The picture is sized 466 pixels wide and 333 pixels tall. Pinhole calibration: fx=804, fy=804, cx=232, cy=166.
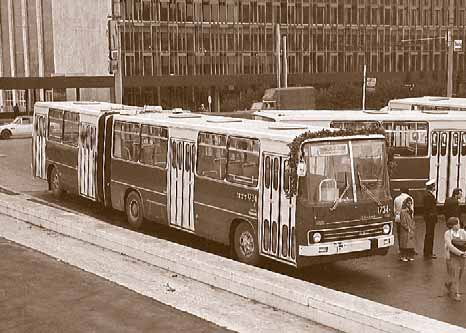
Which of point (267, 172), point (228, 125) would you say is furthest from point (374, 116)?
point (267, 172)

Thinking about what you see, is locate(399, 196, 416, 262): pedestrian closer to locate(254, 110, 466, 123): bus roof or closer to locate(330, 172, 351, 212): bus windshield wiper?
locate(330, 172, 351, 212): bus windshield wiper

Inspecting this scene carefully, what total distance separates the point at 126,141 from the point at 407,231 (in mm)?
8212

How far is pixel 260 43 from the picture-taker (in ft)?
282

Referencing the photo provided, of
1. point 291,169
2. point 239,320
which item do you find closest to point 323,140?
point 291,169

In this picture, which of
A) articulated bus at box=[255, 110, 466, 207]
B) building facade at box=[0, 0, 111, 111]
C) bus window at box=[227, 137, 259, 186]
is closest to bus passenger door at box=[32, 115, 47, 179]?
articulated bus at box=[255, 110, 466, 207]

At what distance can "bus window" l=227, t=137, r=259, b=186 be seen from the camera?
1612cm

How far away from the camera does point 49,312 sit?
1303cm

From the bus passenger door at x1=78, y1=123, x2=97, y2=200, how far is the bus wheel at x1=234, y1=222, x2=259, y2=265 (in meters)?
7.44

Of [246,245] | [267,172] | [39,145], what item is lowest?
[246,245]

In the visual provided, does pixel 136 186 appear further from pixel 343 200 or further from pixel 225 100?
pixel 225 100

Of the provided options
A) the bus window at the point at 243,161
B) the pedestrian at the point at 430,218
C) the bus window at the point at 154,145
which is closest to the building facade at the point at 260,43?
the bus window at the point at 154,145

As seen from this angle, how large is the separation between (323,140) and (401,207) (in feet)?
8.98

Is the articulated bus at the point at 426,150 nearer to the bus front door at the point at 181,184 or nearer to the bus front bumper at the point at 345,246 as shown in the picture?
the bus front door at the point at 181,184

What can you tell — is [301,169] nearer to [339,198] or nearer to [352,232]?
[339,198]
